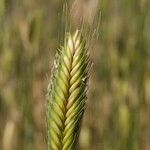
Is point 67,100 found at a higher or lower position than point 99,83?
higher

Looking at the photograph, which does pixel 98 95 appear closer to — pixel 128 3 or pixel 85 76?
pixel 128 3

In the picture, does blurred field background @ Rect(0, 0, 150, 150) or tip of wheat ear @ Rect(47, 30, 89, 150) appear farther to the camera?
blurred field background @ Rect(0, 0, 150, 150)

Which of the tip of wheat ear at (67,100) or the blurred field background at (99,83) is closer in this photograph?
the tip of wheat ear at (67,100)

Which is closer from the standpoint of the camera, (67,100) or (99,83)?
(67,100)
